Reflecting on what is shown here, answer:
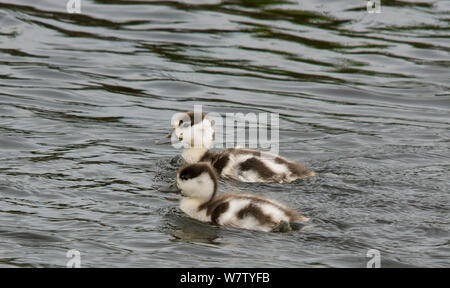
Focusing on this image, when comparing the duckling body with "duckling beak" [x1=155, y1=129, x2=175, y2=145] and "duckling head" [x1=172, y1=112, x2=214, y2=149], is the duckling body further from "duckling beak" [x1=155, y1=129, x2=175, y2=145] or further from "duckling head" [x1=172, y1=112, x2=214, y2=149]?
"duckling beak" [x1=155, y1=129, x2=175, y2=145]

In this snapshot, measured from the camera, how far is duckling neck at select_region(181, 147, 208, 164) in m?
9.02

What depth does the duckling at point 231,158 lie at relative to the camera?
27.7 ft

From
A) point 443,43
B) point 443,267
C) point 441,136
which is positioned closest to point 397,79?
point 443,43

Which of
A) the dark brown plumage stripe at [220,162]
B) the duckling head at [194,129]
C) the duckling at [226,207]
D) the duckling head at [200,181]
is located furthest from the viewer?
the duckling head at [194,129]

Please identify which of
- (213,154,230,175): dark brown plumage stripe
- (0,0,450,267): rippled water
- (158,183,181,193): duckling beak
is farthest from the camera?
(213,154,230,175): dark brown plumage stripe

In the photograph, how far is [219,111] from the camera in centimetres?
1105

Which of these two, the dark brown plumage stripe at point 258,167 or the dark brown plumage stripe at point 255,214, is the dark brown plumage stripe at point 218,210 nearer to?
the dark brown plumage stripe at point 255,214

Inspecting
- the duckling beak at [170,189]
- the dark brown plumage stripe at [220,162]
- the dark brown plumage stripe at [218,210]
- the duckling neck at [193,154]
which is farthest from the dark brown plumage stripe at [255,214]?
the duckling neck at [193,154]

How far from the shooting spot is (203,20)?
1476 centimetres

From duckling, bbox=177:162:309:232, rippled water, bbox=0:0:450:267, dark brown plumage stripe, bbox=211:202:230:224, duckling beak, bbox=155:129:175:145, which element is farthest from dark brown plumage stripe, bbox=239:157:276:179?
dark brown plumage stripe, bbox=211:202:230:224

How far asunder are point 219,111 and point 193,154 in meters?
2.08

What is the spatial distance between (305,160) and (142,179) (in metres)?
1.66

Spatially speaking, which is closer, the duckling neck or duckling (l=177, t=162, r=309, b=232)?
duckling (l=177, t=162, r=309, b=232)

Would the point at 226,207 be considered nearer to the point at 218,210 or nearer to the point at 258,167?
the point at 218,210
